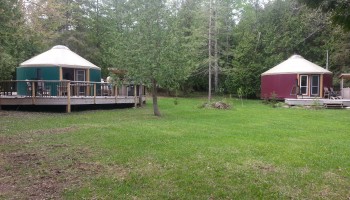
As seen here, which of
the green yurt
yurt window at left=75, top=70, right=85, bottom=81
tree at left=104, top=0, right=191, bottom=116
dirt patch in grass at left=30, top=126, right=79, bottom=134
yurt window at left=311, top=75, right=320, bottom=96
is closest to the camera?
dirt patch in grass at left=30, top=126, right=79, bottom=134

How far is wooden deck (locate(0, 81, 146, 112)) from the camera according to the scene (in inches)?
524

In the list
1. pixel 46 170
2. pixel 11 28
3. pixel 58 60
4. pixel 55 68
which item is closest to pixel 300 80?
pixel 58 60

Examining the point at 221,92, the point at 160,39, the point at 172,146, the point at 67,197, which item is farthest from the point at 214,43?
the point at 67,197

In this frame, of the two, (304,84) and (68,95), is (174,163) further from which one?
(304,84)

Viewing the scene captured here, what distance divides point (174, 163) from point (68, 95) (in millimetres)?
8971

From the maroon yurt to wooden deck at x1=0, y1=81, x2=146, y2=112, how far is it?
31.0ft

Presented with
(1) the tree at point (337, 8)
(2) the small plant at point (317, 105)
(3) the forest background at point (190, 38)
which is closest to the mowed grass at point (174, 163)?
(1) the tree at point (337, 8)

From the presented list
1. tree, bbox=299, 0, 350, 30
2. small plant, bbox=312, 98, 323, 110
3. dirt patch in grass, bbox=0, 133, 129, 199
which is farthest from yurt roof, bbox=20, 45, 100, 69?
tree, bbox=299, 0, 350, 30

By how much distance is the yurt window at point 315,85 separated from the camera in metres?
21.3

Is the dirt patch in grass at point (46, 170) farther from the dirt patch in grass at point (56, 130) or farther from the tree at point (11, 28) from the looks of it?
the tree at point (11, 28)

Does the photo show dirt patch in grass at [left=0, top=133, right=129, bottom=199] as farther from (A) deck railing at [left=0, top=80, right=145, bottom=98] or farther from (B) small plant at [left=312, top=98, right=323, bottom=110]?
(B) small plant at [left=312, top=98, right=323, bottom=110]

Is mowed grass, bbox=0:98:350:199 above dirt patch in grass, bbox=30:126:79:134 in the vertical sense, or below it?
below

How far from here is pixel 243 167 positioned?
5.31 m

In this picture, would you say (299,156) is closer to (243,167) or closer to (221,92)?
(243,167)
